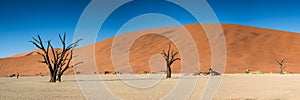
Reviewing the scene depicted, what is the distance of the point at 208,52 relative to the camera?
252 feet

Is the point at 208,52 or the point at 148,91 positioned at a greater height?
the point at 208,52

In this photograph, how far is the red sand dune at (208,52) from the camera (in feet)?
217

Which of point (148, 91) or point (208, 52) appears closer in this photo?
point (148, 91)

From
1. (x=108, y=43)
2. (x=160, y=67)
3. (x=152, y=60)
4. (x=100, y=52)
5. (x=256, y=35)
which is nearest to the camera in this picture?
(x=160, y=67)

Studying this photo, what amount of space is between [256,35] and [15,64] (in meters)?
70.4

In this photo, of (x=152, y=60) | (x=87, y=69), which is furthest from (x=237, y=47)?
(x=87, y=69)

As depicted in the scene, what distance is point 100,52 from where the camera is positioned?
97.6 metres

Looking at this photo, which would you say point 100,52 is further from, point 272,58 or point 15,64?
point 272,58

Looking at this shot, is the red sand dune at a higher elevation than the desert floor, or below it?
higher

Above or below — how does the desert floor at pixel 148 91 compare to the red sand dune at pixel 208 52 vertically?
below

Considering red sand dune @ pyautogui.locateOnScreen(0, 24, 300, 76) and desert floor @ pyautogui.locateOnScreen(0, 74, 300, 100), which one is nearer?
desert floor @ pyautogui.locateOnScreen(0, 74, 300, 100)

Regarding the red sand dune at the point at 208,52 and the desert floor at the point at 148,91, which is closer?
the desert floor at the point at 148,91

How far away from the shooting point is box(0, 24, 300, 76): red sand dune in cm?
6606

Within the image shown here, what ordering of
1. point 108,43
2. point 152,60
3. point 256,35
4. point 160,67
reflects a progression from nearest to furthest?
1. point 160,67
2. point 152,60
3. point 256,35
4. point 108,43
